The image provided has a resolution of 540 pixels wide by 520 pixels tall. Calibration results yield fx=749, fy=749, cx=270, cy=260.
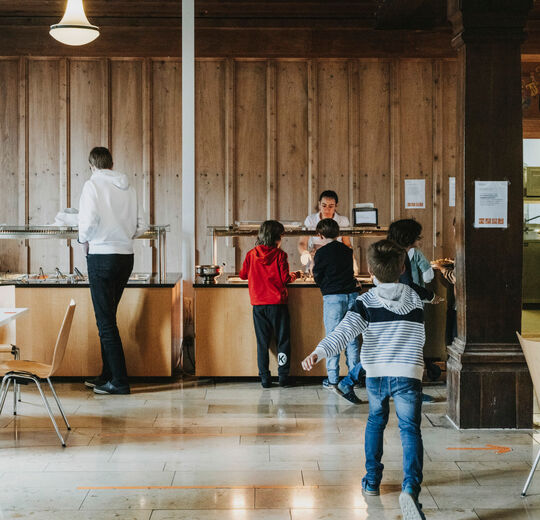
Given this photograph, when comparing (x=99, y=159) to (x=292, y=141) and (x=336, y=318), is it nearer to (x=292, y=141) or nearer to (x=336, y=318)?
(x=336, y=318)

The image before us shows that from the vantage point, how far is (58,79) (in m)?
8.32

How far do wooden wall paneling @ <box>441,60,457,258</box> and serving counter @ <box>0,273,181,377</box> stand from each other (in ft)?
12.1

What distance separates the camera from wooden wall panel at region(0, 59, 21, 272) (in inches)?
326

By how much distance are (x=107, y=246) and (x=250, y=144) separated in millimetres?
3235

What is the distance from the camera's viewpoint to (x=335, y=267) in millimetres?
5574

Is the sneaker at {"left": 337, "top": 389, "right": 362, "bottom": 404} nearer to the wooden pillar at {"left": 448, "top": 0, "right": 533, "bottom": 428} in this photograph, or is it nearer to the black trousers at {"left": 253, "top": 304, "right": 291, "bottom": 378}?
the black trousers at {"left": 253, "top": 304, "right": 291, "bottom": 378}

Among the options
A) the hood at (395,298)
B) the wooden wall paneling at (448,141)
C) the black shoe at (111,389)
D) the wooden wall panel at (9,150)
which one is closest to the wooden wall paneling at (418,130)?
the wooden wall paneling at (448,141)

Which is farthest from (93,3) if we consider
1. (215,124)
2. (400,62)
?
(400,62)

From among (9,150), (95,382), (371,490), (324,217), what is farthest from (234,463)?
(9,150)

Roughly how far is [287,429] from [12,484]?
169cm

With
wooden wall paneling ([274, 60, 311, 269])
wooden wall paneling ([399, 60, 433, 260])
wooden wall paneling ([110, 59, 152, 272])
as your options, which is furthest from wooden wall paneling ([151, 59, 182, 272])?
wooden wall paneling ([399, 60, 433, 260])

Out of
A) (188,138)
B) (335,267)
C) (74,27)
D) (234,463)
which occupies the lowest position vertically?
(234,463)

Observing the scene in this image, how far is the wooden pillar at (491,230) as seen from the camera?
15.4 ft

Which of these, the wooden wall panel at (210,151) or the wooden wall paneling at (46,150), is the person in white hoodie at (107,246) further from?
the wooden wall paneling at (46,150)
